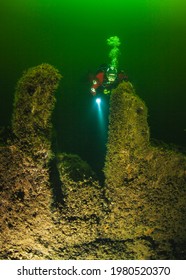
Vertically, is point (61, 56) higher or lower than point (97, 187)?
higher

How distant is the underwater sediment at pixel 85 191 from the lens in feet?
12.7

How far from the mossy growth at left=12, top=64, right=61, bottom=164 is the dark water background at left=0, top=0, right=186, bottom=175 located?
296 cm

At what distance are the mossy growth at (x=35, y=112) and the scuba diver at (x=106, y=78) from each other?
2.84 m

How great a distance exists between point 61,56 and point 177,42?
142 inches

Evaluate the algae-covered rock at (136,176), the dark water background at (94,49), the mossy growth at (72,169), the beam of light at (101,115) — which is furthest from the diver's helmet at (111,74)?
the mossy growth at (72,169)

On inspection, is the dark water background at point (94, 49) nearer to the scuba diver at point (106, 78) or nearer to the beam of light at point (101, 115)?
the beam of light at point (101, 115)

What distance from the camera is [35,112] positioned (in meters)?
3.90

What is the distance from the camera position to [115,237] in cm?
436

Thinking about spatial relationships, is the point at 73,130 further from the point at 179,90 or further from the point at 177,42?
the point at 177,42

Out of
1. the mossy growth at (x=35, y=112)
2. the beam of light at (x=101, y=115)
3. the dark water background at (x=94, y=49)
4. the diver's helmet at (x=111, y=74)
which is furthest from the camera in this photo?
the dark water background at (x=94, y=49)

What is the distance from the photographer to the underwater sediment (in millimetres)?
3877

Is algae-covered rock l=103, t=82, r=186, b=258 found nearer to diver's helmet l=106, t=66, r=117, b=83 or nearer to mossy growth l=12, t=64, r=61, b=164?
mossy growth l=12, t=64, r=61, b=164

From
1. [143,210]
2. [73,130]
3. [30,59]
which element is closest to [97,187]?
[143,210]

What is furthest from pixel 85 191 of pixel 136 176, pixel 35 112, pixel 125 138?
pixel 35 112
